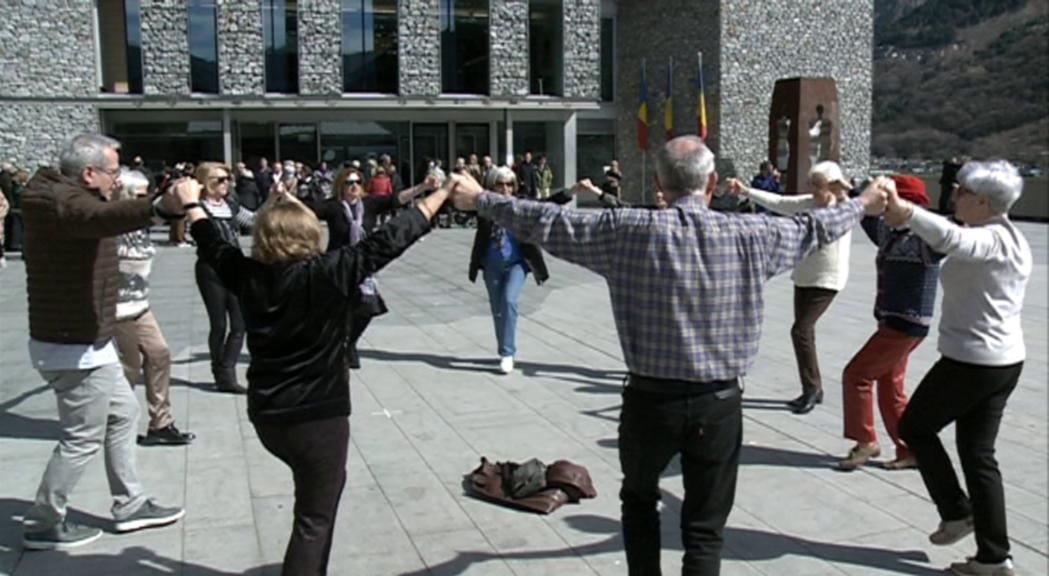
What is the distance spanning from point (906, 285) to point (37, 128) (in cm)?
2957

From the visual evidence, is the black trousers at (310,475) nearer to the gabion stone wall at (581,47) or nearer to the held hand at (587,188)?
the held hand at (587,188)

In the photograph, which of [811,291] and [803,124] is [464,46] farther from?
[811,291]

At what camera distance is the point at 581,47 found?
33.2 metres

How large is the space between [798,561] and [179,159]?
2980 cm

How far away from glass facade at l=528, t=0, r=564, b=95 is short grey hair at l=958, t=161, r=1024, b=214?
2988 centimetres

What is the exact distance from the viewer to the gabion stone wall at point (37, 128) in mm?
28891

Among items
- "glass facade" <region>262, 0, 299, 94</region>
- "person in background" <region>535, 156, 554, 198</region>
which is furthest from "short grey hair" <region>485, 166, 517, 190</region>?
"glass facade" <region>262, 0, 299, 94</region>

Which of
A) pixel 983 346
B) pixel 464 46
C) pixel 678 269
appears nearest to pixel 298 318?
pixel 678 269

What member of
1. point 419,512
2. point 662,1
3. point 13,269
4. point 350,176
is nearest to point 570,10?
point 662,1

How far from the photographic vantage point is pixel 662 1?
37.1 meters

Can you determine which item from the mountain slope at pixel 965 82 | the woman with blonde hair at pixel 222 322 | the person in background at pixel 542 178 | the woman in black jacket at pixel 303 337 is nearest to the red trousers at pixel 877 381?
the woman in black jacket at pixel 303 337

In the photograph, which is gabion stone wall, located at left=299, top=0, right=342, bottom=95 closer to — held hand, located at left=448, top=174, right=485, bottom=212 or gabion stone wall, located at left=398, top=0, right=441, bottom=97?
gabion stone wall, located at left=398, top=0, right=441, bottom=97

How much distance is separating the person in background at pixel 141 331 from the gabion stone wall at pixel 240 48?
1000 inches

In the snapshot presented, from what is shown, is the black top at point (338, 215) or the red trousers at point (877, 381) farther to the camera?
the black top at point (338, 215)
